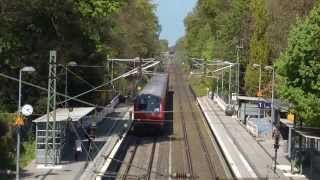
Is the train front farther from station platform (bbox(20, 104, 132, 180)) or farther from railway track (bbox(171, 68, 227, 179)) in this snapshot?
railway track (bbox(171, 68, 227, 179))

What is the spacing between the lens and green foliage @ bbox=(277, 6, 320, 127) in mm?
37750

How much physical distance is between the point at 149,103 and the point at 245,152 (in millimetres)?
10890

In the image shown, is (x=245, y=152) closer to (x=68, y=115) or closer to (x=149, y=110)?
(x=149, y=110)

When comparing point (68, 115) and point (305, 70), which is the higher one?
point (305, 70)

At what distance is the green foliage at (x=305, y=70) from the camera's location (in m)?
37.8

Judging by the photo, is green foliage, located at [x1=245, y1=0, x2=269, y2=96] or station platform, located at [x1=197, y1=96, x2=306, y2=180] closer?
station platform, located at [x1=197, y1=96, x2=306, y2=180]

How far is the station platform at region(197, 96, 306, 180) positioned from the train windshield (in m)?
5.51

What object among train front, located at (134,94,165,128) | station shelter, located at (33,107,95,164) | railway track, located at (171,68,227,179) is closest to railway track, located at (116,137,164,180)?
train front, located at (134,94,165,128)

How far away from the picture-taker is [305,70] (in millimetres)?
38000

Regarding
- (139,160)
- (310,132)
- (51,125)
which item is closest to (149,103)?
(139,160)

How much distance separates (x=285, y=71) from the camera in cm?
4031

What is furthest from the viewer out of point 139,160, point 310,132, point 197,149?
point 197,149

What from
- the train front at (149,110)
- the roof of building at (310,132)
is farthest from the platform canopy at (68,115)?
the roof of building at (310,132)

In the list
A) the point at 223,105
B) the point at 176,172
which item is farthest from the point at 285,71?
the point at 223,105
